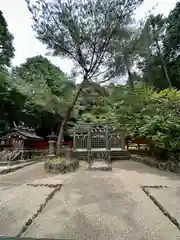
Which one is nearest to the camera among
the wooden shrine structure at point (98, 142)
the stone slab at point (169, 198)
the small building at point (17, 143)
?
the stone slab at point (169, 198)

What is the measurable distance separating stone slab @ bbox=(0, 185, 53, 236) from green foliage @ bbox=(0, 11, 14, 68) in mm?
14145

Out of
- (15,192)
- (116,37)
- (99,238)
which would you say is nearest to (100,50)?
(116,37)

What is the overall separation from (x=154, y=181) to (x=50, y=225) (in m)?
4.00

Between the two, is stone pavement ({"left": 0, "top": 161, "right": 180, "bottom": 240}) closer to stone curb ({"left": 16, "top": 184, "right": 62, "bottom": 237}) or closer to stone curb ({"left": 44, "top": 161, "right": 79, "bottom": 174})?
stone curb ({"left": 16, "top": 184, "right": 62, "bottom": 237})

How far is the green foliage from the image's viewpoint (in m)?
17.5

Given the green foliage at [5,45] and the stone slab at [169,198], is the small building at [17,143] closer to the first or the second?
the green foliage at [5,45]

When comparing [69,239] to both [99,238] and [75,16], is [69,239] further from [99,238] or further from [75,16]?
[75,16]

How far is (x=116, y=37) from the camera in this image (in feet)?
31.4

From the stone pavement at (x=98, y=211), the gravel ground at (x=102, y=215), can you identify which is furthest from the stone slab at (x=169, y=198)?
the gravel ground at (x=102, y=215)

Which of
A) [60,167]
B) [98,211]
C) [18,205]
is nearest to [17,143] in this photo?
[60,167]

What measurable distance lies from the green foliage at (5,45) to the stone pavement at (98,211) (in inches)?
573

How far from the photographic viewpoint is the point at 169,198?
15.4ft

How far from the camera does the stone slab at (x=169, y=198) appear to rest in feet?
12.7

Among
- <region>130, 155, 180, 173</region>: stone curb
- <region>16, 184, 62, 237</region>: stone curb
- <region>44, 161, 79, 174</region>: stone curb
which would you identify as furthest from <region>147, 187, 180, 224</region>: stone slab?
<region>44, 161, 79, 174</region>: stone curb
